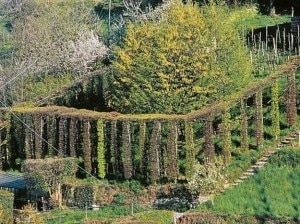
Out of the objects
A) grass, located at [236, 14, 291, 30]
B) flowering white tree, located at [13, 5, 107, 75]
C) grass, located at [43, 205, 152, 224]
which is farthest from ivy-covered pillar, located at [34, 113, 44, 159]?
grass, located at [236, 14, 291, 30]

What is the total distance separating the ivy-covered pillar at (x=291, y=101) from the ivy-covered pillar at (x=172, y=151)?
5487 millimetres

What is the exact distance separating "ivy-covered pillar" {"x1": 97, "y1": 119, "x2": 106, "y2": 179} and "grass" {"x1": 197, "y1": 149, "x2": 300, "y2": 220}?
7460 millimetres

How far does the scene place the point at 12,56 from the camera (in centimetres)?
6650

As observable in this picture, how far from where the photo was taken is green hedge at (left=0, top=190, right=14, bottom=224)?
3712 cm

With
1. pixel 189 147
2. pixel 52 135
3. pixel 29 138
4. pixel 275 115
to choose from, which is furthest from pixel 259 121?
pixel 29 138

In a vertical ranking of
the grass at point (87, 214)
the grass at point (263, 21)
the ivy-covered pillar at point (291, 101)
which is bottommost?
the grass at point (87, 214)

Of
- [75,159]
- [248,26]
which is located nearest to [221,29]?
[75,159]

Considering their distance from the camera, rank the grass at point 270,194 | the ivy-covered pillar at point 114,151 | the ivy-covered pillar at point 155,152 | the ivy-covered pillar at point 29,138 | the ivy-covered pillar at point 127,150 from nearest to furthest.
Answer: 1. the grass at point 270,194
2. the ivy-covered pillar at point 155,152
3. the ivy-covered pillar at point 127,150
4. the ivy-covered pillar at point 114,151
5. the ivy-covered pillar at point 29,138

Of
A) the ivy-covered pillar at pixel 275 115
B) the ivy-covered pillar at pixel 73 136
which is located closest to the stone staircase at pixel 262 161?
the ivy-covered pillar at pixel 275 115

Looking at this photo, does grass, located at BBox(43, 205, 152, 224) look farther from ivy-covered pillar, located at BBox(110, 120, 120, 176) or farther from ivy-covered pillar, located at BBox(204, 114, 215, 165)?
ivy-covered pillar, located at BBox(204, 114, 215, 165)

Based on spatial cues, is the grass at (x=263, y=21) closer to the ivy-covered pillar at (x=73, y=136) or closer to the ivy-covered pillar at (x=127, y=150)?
the ivy-covered pillar at (x=73, y=136)

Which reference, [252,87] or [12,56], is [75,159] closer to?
[252,87]

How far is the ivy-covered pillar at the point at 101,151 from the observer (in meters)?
42.9

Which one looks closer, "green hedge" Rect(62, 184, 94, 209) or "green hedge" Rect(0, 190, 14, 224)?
"green hedge" Rect(0, 190, 14, 224)
